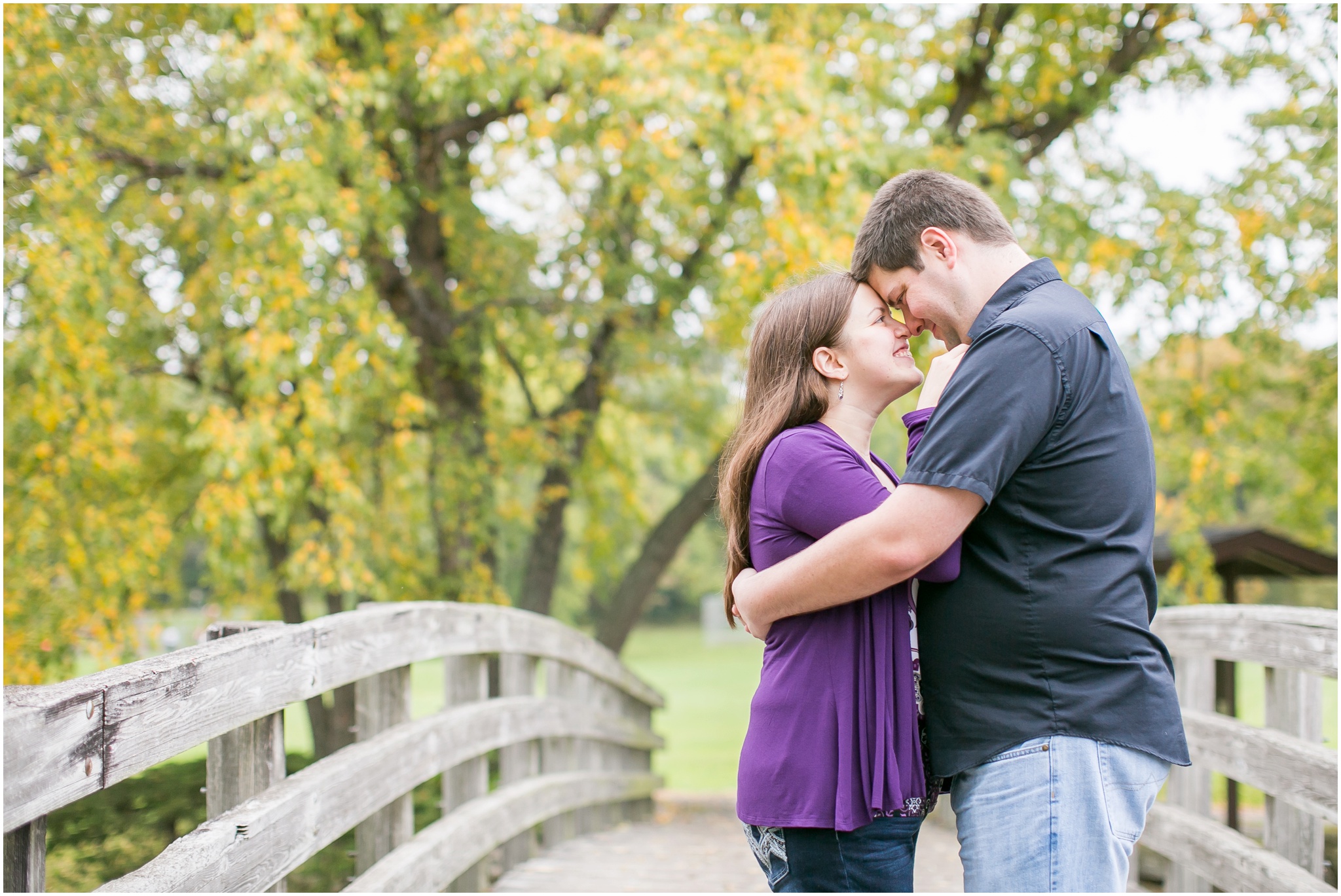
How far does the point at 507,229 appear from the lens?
7.70 meters

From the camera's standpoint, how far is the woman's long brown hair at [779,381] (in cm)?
187

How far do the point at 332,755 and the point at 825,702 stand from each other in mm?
1360

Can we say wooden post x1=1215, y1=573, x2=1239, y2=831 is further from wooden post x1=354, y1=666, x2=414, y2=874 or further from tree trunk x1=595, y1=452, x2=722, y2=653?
wooden post x1=354, y1=666, x2=414, y2=874

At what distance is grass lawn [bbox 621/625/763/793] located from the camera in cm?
1572

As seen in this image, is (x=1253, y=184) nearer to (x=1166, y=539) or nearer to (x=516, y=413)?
(x=1166, y=539)

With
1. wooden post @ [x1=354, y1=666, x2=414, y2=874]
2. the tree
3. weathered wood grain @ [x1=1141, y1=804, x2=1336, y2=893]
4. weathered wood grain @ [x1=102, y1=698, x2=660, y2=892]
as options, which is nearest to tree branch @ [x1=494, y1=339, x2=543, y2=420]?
the tree

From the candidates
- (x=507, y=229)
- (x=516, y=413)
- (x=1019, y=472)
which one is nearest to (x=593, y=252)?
(x=507, y=229)

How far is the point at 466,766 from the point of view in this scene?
353 centimetres

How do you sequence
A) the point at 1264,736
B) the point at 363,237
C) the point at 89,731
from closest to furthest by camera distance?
the point at 89,731
the point at 1264,736
the point at 363,237

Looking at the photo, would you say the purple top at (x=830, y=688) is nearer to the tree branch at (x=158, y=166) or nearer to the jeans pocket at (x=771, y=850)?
the jeans pocket at (x=771, y=850)

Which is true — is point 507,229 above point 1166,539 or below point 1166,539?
above

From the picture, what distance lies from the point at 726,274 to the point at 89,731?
3.99 meters

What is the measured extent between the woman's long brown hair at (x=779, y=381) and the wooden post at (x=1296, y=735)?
6.00 ft

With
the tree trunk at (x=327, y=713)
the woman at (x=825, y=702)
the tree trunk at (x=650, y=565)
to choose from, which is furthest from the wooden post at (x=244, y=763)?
the tree trunk at (x=650, y=565)
